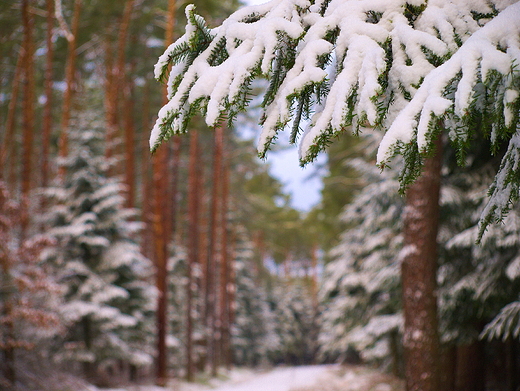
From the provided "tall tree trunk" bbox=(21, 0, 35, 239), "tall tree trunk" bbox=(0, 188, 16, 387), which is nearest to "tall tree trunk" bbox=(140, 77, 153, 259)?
"tall tree trunk" bbox=(21, 0, 35, 239)

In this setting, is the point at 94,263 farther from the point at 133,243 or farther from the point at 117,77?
the point at 117,77

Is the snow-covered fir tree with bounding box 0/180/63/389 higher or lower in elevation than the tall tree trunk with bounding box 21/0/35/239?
lower

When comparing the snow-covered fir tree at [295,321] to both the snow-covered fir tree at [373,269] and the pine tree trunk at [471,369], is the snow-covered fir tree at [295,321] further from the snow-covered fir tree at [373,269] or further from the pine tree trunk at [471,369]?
the pine tree trunk at [471,369]

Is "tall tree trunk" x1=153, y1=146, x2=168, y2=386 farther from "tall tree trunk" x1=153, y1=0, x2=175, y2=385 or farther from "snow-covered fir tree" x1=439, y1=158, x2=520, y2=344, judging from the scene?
"snow-covered fir tree" x1=439, y1=158, x2=520, y2=344

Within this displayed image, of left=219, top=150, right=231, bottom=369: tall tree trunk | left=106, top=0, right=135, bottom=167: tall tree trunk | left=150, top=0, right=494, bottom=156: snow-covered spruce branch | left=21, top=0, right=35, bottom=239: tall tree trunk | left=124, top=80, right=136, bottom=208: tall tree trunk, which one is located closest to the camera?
left=150, top=0, right=494, bottom=156: snow-covered spruce branch

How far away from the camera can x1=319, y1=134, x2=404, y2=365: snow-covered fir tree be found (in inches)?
326

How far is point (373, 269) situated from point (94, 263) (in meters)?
6.91

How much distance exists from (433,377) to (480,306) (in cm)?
224

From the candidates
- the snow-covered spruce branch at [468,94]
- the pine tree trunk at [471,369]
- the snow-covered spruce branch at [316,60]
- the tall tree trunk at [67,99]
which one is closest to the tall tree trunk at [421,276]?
the snow-covered spruce branch at [316,60]

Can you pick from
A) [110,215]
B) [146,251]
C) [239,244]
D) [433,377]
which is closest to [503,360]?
[433,377]

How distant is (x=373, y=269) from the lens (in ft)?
34.8

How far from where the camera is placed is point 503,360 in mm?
8047

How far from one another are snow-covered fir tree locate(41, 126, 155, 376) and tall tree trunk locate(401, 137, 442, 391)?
20.4ft

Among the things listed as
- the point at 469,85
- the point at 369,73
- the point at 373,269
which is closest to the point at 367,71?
the point at 369,73
